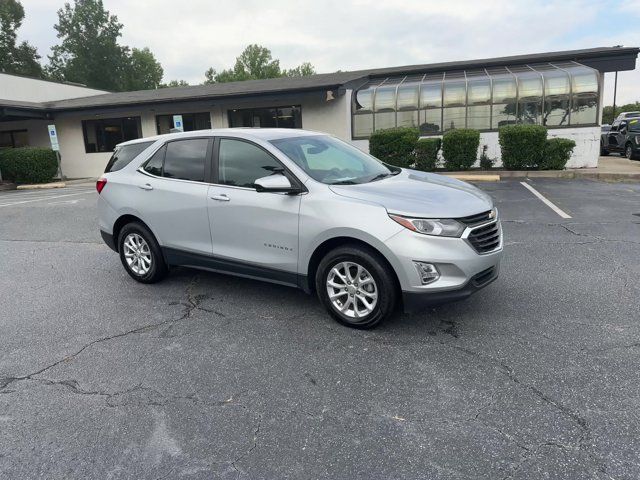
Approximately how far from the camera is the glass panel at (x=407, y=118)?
18188 mm

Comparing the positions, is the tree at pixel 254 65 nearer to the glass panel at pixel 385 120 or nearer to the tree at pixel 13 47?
the tree at pixel 13 47

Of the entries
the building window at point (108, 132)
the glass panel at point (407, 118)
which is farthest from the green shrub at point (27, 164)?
the glass panel at point (407, 118)

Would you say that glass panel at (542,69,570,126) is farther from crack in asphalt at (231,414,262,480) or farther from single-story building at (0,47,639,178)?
crack in asphalt at (231,414,262,480)

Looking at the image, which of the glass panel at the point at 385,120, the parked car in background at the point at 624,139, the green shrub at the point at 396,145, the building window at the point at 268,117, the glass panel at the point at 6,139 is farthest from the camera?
the glass panel at the point at 6,139

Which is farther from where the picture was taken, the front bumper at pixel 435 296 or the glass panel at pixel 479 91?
the glass panel at pixel 479 91

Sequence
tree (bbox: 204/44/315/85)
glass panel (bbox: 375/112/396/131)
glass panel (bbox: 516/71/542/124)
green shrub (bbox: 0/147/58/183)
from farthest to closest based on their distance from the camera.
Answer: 1. tree (bbox: 204/44/315/85)
2. green shrub (bbox: 0/147/58/183)
3. glass panel (bbox: 375/112/396/131)
4. glass panel (bbox: 516/71/542/124)

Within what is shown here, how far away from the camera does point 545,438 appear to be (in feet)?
8.59

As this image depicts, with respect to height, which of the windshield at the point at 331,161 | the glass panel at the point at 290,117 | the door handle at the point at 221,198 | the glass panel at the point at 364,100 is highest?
the glass panel at the point at 364,100

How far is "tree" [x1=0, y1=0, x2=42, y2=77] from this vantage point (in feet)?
173

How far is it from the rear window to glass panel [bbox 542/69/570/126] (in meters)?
15.6

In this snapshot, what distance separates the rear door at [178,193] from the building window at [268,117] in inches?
605

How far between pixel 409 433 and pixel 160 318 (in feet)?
9.17

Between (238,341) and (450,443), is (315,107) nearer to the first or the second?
(238,341)

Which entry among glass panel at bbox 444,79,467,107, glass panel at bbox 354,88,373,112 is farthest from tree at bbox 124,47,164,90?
glass panel at bbox 444,79,467,107
